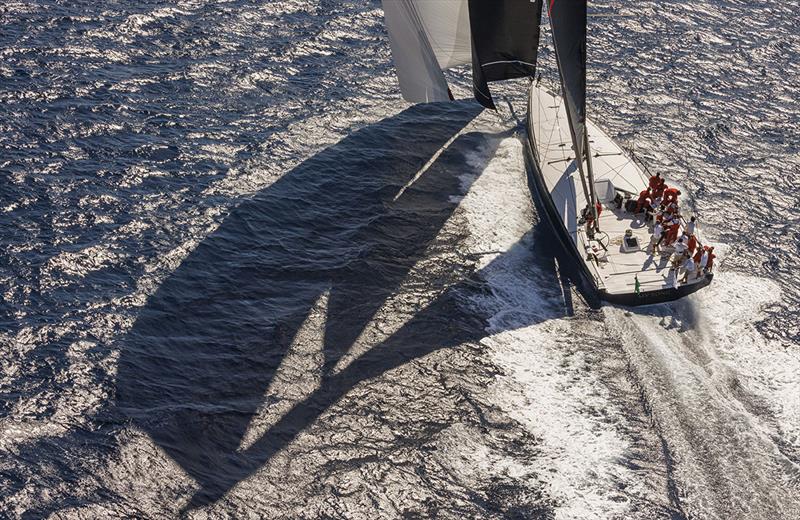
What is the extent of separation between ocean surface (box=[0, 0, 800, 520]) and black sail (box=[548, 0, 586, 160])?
18.6ft

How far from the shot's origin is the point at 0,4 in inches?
2341

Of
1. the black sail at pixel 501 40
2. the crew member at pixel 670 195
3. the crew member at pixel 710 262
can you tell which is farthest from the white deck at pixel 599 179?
the black sail at pixel 501 40

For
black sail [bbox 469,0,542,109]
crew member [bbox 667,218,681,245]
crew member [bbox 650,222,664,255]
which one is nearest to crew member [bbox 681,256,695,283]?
crew member [bbox 667,218,681,245]

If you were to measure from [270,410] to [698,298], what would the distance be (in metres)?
18.8

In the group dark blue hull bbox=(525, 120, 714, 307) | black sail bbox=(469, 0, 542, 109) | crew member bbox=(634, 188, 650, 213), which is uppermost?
black sail bbox=(469, 0, 542, 109)

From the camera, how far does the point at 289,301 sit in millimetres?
39281

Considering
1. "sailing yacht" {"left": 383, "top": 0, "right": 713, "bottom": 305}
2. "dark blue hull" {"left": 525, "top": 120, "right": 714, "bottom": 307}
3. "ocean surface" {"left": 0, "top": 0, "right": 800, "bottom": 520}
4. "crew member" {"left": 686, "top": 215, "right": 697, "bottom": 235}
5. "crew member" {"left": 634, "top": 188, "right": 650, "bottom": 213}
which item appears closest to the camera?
"ocean surface" {"left": 0, "top": 0, "right": 800, "bottom": 520}

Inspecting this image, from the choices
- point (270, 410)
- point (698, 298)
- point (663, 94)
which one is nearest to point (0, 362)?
point (270, 410)

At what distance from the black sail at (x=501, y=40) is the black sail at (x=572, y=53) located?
229 inches

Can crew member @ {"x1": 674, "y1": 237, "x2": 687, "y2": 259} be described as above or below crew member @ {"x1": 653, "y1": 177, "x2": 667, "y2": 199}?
below

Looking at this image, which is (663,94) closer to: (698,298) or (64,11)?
(698,298)

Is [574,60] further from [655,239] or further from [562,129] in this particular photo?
[655,239]

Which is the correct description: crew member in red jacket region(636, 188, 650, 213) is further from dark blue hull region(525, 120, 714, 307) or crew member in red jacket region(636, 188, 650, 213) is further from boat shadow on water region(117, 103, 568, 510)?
boat shadow on water region(117, 103, 568, 510)

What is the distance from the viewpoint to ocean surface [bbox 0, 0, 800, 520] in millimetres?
31781
